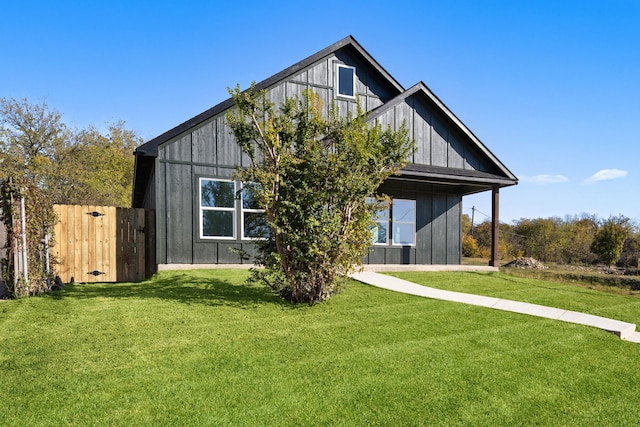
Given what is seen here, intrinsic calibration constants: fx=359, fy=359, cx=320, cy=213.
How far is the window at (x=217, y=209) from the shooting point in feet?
33.0

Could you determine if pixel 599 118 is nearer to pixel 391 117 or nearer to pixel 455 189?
pixel 455 189

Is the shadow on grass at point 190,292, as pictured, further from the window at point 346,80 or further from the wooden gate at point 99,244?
the window at point 346,80

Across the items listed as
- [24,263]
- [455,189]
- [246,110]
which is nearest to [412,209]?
[455,189]

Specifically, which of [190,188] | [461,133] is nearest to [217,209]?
[190,188]

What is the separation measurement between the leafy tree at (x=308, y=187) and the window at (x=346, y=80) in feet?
21.9

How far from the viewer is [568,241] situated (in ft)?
81.7

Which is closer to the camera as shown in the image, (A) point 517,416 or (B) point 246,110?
(A) point 517,416

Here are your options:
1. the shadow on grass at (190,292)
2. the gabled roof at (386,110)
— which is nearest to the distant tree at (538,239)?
the gabled roof at (386,110)

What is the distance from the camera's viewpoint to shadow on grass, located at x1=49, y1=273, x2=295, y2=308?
641cm

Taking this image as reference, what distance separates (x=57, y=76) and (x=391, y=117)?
17.4 meters

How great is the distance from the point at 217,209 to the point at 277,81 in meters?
4.44

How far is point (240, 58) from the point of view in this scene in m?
10.9

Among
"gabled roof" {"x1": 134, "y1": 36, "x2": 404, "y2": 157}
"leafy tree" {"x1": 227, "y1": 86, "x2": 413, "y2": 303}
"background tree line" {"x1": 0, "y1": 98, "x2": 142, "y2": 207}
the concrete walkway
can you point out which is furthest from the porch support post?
"background tree line" {"x1": 0, "y1": 98, "x2": 142, "y2": 207}

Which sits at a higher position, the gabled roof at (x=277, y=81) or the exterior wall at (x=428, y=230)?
the gabled roof at (x=277, y=81)
